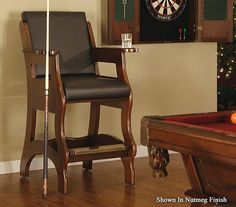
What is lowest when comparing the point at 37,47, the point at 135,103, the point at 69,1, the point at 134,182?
the point at 134,182

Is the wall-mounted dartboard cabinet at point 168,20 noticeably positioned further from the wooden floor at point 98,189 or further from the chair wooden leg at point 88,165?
the wooden floor at point 98,189

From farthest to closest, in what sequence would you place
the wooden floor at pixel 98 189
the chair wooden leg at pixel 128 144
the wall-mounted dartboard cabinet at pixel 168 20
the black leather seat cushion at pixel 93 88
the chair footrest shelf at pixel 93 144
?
the wall-mounted dartboard cabinet at pixel 168 20 → the chair wooden leg at pixel 128 144 → the chair footrest shelf at pixel 93 144 → the black leather seat cushion at pixel 93 88 → the wooden floor at pixel 98 189

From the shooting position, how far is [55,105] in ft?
14.0

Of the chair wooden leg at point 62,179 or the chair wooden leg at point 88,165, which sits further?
the chair wooden leg at point 88,165


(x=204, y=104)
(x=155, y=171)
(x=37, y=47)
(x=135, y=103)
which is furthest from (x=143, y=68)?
(x=155, y=171)

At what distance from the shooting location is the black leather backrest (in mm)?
4656

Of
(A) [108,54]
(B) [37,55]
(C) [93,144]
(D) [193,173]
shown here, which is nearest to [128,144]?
(C) [93,144]

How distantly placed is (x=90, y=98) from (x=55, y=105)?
0.23 m

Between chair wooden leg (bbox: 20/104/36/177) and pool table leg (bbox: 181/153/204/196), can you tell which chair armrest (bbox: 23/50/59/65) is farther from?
pool table leg (bbox: 181/153/204/196)

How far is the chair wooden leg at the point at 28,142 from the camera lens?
465 cm

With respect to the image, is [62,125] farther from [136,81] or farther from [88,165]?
[136,81]

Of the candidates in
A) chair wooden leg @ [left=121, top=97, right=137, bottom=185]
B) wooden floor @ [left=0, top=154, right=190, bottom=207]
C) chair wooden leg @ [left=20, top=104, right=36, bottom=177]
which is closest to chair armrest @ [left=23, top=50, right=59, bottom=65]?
chair wooden leg @ [left=20, top=104, right=36, bottom=177]

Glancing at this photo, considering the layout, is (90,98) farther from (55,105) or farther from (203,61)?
(203,61)

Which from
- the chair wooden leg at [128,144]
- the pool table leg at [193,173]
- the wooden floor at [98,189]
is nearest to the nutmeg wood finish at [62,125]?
the chair wooden leg at [128,144]
